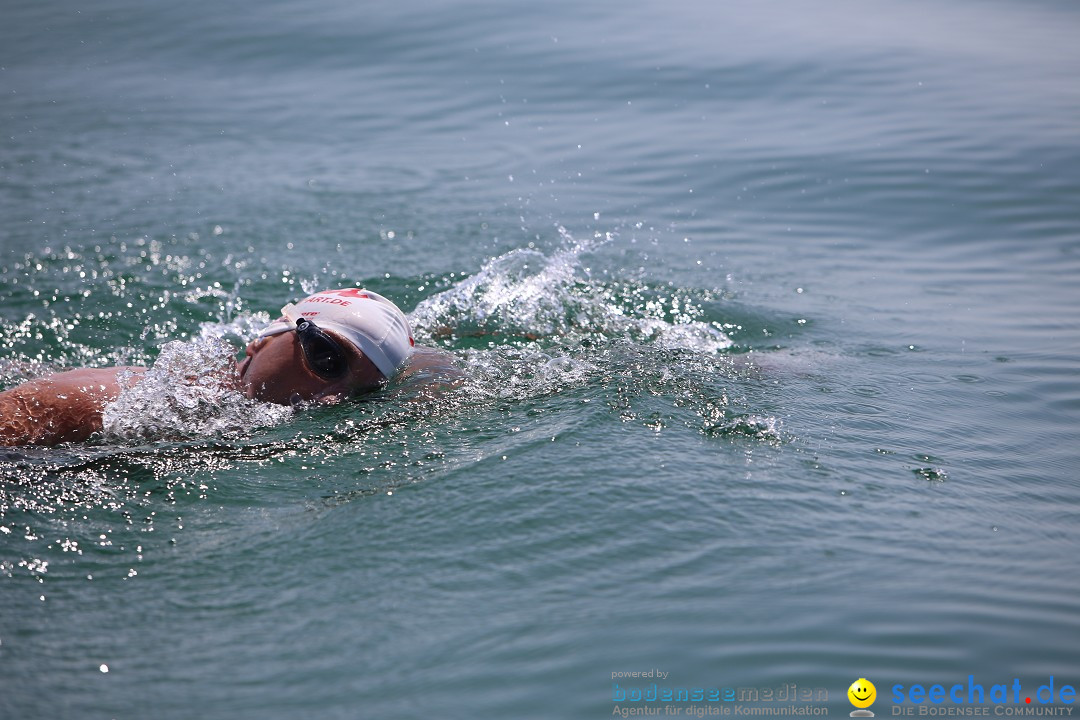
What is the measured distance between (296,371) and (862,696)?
339cm

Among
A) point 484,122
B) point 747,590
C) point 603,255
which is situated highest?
point 484,122

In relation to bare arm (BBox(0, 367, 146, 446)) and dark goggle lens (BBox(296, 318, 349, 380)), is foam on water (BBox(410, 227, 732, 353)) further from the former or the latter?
bare arm (BBox(0, 367, 146, 446))

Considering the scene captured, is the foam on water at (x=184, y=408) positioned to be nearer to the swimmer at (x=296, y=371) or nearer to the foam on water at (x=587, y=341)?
the swimmer at (x=296, y=371)

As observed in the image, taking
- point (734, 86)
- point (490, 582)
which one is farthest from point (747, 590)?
point (734, 86)

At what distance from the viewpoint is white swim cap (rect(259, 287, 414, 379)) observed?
215 inches

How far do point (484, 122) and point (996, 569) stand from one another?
9.28 metres

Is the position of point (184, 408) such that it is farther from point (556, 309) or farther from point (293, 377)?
point (556, 309)

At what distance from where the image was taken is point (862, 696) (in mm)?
3105

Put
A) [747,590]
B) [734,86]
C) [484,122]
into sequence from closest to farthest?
[747,590] < [484,122] < [734,86]

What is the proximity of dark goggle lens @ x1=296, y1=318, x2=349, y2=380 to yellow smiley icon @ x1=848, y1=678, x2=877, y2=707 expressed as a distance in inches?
127

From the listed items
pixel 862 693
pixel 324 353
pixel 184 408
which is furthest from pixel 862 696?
pixel 184 408

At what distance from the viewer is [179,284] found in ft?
25.1

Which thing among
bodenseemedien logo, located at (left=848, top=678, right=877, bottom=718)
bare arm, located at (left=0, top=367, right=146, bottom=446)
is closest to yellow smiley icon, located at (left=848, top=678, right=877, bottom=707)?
bodenseemedien logo, located at (left=848, top=678, right=877, bottom=718)

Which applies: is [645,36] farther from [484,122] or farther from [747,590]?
[747,590]
